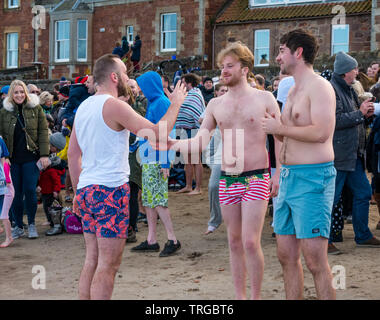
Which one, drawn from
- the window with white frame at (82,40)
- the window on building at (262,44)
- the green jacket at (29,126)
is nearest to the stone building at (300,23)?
the window on building at (262,44)

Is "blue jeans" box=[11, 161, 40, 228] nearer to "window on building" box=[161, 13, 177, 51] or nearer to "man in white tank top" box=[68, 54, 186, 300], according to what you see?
"man in white tank top" box=[68, 54, 186, 300]

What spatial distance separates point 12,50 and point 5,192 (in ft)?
92.9

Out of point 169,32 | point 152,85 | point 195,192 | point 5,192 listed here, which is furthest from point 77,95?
point 169,32

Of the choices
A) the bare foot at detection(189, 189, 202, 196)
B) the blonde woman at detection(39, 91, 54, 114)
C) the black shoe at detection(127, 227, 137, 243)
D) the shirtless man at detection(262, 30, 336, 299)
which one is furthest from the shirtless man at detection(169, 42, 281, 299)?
the blonde woman at detection(39, 91, 54, 114)

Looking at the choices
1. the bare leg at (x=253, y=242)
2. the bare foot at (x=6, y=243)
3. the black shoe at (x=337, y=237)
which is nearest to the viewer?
the bare leg at (x=253, y=242)

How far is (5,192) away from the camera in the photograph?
8453 mm

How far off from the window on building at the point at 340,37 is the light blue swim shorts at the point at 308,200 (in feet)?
67.6

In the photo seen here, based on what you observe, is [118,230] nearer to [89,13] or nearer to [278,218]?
[278,218]

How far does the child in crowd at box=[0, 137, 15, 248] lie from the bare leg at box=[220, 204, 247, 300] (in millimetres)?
4356

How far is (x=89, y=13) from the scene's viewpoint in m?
31.7

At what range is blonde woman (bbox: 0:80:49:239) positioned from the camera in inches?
340

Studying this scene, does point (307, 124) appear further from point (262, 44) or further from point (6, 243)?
point (262, 44)

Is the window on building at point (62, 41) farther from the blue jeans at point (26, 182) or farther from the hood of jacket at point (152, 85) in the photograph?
the hood of jacket at point (152, 85)

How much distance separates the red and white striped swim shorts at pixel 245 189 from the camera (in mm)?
4914
